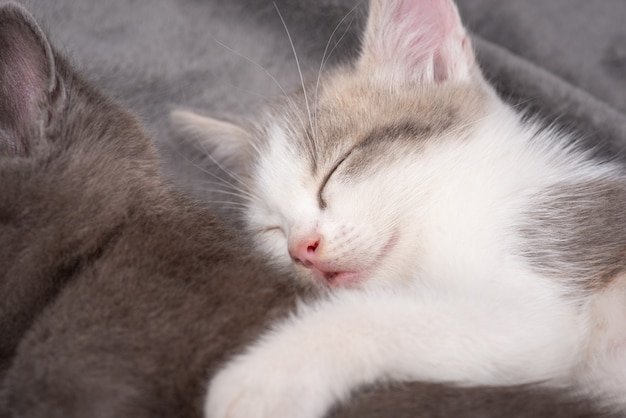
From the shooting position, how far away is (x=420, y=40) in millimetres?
1741

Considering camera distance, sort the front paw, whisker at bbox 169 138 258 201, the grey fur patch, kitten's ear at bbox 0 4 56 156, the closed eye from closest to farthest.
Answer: the front paw, kitten's ear at bbox 0 4 56 156, the grey fur patch, the closed eye, whisker at bbox 169 138 258 201

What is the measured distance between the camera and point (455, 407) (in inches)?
41.4

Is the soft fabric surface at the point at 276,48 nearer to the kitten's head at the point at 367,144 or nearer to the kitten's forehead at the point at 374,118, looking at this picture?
the kitten's head at the point at 367,144

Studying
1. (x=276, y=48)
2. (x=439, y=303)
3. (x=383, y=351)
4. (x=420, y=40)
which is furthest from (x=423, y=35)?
(x=383, y=351)

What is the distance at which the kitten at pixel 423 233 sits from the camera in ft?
3.65

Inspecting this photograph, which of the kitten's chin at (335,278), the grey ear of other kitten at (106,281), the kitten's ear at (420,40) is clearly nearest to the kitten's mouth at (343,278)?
the kitten's chin at (335,278)

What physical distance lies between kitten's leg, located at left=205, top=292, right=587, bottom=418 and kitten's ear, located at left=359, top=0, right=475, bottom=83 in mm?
701

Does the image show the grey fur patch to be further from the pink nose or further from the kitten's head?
the pink nose

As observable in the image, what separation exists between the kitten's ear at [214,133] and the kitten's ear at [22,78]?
71cm

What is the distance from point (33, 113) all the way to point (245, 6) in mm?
1055

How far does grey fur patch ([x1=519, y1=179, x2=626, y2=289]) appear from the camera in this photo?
4.47 feet

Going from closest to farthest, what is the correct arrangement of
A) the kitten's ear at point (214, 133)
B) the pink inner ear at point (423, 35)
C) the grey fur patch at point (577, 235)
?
the grey fur patch at point (577, 235) < the pink inner ear at point (423, 35) < the kitten's ear at point (214, 133)

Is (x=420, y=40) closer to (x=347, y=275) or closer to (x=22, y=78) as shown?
(x=347, y=275)

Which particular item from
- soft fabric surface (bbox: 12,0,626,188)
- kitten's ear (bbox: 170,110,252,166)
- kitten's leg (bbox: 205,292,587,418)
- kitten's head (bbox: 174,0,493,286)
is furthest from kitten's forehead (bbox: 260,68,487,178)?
kitten's leg (bbox: 205,292,587,418)
